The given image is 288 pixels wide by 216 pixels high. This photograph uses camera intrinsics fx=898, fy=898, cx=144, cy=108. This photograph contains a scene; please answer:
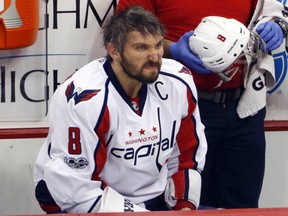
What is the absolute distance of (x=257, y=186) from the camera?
3514 millimetres

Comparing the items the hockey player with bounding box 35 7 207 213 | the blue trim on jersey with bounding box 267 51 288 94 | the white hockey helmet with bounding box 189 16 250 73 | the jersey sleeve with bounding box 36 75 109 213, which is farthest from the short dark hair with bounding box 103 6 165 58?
the blue trim on jersey with bounding box 267 51 288 94

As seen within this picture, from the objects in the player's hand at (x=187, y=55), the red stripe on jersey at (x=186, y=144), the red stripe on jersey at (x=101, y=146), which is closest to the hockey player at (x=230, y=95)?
the player's hand at (x=187, y=55)

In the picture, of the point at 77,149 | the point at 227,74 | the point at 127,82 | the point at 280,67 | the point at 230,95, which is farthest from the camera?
the point at 280,67

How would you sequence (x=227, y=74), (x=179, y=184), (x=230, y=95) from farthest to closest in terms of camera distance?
(x=230, y=95)
(x=227, y=74)
(x=179, y=184)

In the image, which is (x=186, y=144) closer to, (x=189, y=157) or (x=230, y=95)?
(x=189, y=157)

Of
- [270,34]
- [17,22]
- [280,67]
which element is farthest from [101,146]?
[280,67]

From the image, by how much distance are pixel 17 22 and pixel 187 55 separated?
2.08ft

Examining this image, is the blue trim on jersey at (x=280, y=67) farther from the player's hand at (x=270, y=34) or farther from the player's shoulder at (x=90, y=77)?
the player's shoulder at (x=90, y=77)

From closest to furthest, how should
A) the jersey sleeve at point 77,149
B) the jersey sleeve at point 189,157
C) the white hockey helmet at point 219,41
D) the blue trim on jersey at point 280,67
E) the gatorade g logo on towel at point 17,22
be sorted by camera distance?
the jersey sleeve at point 77,149, the jersey sleeve at point 189,157, the white hockey helmet at point 219,41, the gatorade g logo on towel at point 17,22, the blue trim on jersey at point 280,67

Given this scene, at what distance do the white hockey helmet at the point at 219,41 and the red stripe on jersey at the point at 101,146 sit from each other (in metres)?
0.54

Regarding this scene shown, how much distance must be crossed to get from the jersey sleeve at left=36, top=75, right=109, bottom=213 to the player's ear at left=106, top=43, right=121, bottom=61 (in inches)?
5.1

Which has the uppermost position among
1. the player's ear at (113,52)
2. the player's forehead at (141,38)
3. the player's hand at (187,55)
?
the player's forehead at (141,38)

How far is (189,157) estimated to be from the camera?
2.98 m

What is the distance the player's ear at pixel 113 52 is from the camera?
9.22 ft
